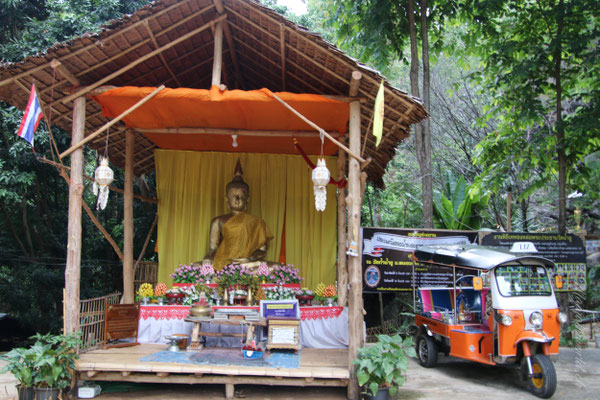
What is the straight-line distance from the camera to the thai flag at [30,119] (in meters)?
6.00

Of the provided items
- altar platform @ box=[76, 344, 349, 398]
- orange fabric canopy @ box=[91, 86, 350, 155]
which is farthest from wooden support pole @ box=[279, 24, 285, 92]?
altar platform @ box=[76, 344, 349, 398]

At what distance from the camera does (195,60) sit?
328 inches

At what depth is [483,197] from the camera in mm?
11328

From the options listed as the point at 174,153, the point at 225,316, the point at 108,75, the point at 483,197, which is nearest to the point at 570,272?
the point at 483,197

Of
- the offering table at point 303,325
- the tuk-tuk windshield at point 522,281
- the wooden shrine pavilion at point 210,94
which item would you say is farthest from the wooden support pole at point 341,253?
the tuk-tuk windshield at point 522,281

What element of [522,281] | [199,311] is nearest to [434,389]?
[522,281]

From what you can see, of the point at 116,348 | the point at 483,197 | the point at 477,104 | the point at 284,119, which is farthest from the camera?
the point at 477,104

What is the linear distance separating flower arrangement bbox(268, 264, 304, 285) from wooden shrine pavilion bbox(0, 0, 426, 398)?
2.95 feet

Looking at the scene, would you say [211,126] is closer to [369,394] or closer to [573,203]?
[369,394]

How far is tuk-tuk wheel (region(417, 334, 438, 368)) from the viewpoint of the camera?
7.97 m

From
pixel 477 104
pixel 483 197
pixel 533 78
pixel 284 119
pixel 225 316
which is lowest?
pixel 225 316

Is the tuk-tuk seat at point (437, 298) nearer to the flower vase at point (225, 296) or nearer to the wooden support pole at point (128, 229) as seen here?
the flower vase at point (225, 296)

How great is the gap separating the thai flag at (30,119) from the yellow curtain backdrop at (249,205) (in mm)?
3954

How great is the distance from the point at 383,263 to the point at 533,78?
5185mm
